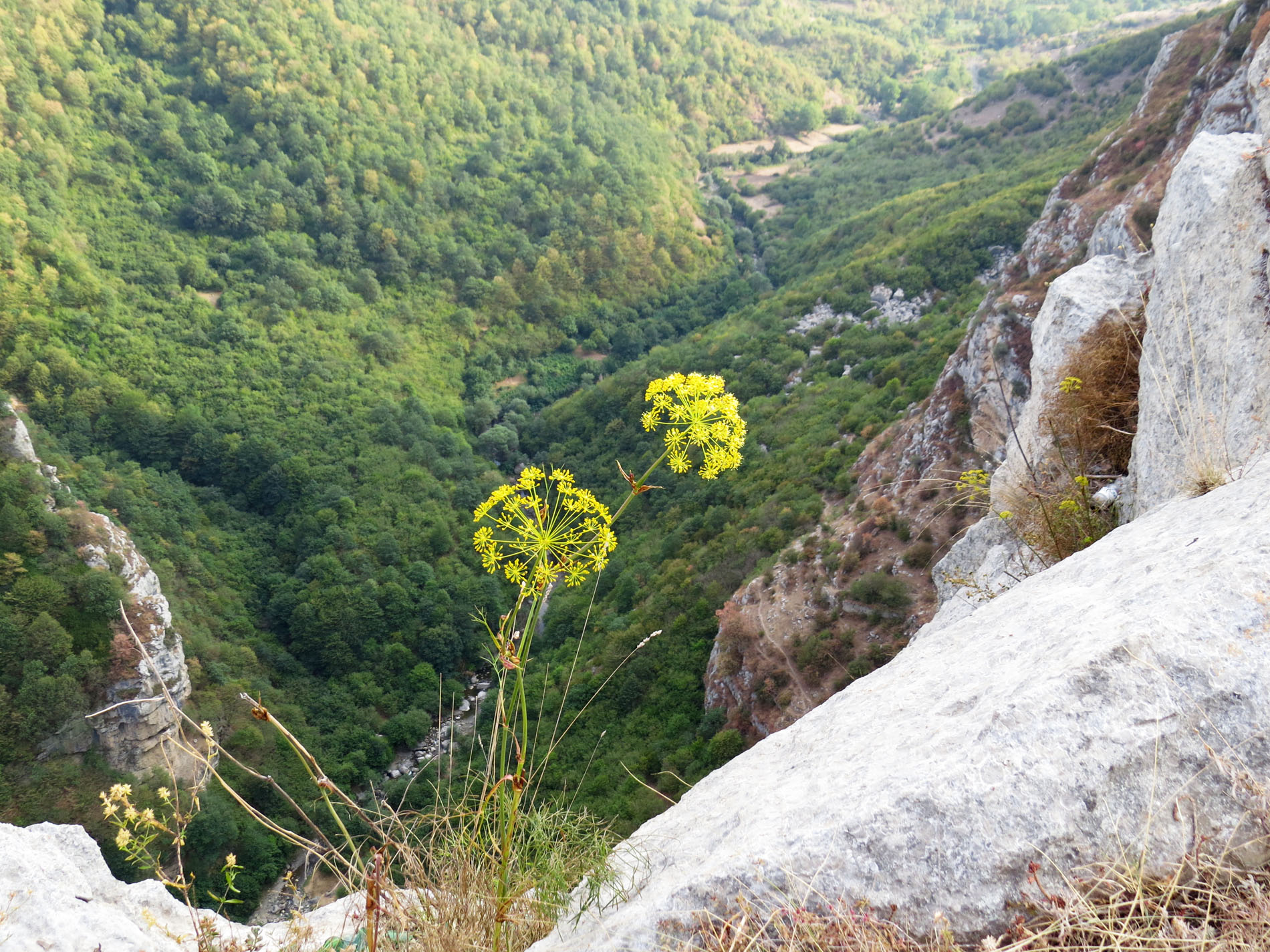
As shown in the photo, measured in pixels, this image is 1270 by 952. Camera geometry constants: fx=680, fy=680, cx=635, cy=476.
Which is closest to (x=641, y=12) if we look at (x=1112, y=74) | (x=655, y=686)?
(x=1112, y=74)

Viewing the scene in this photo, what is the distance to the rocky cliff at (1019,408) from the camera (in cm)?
591

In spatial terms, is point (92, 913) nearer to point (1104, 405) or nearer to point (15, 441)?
point (1104, 405)

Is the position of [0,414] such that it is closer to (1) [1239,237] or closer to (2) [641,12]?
(1) [1239,237]

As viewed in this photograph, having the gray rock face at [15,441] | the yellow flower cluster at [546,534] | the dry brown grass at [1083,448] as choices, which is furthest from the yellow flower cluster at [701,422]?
the gray rock face at [15,441]

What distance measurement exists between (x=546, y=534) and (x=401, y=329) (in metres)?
83.1

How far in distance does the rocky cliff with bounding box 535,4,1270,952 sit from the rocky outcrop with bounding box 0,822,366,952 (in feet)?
7.04

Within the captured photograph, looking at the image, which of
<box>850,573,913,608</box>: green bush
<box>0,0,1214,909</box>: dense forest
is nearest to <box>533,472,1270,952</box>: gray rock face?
<box>0,0,1214,909</box>: dense forest

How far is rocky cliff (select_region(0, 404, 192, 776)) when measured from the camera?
1415 inches

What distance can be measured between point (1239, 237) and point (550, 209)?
96.9 metres

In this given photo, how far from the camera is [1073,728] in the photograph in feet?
10.1

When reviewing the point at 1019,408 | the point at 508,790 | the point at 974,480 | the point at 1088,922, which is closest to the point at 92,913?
the point at 508,790

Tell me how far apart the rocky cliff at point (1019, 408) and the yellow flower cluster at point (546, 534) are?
3.97m

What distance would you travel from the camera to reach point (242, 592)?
166 ft

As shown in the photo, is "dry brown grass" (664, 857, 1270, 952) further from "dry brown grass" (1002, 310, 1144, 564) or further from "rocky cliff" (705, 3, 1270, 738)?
"dry brown grass" (1002, 310, 1144, 564)
